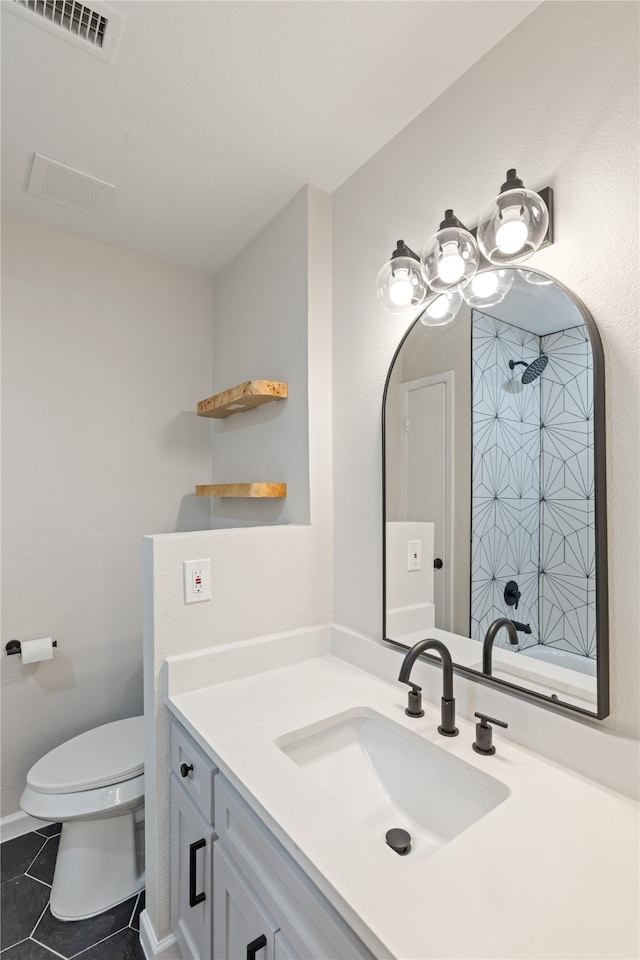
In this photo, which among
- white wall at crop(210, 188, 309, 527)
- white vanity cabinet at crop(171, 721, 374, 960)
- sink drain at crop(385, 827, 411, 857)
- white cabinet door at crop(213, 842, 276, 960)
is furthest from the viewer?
white wall at crop(210, 188, 309, 527)

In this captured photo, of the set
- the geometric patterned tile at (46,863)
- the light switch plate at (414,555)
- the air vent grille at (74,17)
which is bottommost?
the geometric patterned tile at (46,863)

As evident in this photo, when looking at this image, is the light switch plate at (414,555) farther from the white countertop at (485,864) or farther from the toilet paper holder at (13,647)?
the toilet paper holder at (13,647)

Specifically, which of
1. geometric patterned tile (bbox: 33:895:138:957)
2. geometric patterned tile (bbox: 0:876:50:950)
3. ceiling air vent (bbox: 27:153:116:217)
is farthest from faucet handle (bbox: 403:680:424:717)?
ceiling air vent (bbox: 27:153:116:217)

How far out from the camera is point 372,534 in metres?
1.57

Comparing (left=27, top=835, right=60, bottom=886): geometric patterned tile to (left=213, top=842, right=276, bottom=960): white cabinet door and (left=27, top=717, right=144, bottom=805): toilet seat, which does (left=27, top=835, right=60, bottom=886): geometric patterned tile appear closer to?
(left=27, top=717, right=144, bottom=805): toilet seat

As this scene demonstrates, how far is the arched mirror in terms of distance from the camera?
3.23 feet

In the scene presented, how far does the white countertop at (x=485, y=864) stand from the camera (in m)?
0.61

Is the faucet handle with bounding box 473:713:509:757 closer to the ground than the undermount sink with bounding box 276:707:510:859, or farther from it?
farther from it

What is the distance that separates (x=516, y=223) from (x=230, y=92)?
959mm

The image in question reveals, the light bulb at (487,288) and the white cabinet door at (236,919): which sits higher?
the light bulb at (487,288)

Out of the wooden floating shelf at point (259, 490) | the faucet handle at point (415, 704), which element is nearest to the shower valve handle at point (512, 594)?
the faucet handle at point (415, 704)

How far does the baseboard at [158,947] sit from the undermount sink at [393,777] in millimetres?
Result: 754

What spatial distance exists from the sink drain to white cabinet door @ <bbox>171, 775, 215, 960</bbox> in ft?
1.39

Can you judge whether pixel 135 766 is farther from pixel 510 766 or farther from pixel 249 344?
pixel 249 344
